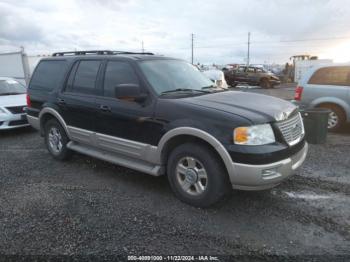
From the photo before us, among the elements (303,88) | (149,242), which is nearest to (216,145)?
(149,242)

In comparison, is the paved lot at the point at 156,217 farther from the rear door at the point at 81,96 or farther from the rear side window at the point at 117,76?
the rear side window at the point at 117,76

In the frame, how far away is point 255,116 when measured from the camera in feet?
11.3

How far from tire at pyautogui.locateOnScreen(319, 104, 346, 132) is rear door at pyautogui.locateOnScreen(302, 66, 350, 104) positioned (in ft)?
0.85

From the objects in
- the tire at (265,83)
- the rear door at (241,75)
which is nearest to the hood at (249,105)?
the tire at (265,83)

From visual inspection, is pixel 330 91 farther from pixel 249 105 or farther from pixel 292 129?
pixel 249 105

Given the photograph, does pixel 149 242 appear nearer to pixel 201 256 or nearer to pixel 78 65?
pixel 201 256

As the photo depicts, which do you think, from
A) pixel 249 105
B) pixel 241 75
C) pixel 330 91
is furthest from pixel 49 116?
pixel 241 75

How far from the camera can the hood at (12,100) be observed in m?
7.89

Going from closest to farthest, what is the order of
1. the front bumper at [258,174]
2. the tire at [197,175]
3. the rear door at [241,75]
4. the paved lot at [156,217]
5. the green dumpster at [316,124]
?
the paved lot at [156,217], the front bumper at [258,174], the tire at [197,175], the green dumpster at [316,124], the rear door at [241,75]

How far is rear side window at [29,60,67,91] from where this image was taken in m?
5.50

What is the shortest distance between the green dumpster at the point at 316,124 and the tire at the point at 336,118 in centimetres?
116

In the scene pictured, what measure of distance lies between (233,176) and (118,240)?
4.55 feet

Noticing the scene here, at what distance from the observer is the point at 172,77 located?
4.50 metres

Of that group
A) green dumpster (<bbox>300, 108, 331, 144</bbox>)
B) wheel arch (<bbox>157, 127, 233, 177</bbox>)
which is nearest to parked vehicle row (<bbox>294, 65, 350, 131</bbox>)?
green dumpster (<bbox>300, 108, 331, 144</bbox>)
